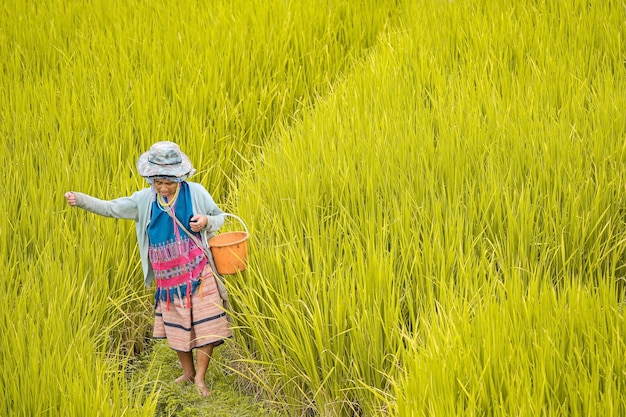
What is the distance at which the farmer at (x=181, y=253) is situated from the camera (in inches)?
96.0

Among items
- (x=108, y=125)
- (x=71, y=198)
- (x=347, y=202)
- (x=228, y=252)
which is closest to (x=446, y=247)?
(x=347, y=202)

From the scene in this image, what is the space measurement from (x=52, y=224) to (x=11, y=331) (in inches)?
28.3

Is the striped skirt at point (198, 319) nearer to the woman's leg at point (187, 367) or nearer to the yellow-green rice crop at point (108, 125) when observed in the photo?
the woman's leg at point (187, 367)

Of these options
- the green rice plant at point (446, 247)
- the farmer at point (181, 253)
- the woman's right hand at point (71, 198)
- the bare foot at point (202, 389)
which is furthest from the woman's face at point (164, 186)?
the bare foot at point (202, 389)

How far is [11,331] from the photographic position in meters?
2.20

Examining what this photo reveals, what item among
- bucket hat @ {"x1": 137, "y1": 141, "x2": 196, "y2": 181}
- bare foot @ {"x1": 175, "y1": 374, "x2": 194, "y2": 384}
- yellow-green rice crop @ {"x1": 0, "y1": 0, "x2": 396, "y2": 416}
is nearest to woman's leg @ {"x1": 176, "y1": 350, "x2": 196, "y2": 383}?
bare foot @ {"x1": 175, "y1": 374, "x2": 194, "y2": 384}

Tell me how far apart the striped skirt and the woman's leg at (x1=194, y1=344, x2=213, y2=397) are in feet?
0.12

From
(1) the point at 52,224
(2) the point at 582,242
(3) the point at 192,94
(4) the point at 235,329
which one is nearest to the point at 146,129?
(3) the point at 192,94

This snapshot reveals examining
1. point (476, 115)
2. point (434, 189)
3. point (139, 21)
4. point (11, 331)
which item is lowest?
point (11, 331)

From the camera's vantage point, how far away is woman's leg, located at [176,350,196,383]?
256 centimetres

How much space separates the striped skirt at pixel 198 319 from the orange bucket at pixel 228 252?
67 millimetres

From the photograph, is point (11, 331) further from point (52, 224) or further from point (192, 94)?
point (192, 94)

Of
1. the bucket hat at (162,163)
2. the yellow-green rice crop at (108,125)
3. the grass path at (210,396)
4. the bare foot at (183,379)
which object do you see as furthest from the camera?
the bare foot at (183,379)

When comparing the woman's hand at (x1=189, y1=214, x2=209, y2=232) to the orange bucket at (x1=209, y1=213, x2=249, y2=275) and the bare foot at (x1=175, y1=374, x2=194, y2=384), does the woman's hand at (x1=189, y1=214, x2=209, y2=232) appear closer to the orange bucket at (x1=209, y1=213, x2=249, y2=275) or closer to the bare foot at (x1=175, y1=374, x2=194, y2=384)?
the orange bucket at (x1=209, y1=213, x2=249, y2=275)
